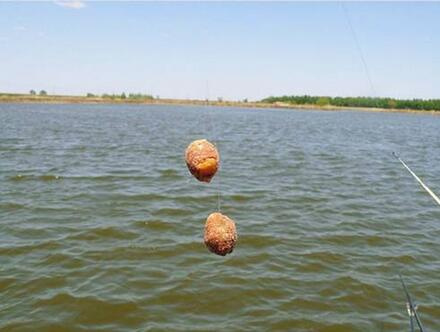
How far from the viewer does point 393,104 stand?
121812 mm

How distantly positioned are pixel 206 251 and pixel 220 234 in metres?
5.48

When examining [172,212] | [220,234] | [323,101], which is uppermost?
[323,101]

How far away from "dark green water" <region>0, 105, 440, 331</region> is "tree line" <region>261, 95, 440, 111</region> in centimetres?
9838

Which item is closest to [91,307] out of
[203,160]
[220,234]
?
[220,234]

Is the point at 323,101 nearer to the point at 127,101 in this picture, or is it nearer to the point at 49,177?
the point at 127,101

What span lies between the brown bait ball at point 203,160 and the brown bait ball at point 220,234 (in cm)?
36

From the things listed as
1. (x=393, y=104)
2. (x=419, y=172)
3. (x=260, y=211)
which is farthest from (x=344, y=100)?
(x=260, y=211)

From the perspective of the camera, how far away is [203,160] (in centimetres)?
324

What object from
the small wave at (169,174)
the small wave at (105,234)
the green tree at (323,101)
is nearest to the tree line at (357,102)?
the green tree at (323,101)

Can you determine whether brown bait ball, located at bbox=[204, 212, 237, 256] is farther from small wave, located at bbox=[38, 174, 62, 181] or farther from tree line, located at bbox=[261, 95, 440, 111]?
tree line, located at bbox=[261, 95, 440, 111]

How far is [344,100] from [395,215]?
13391 centimetres

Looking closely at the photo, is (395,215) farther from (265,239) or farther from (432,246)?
(265,239)

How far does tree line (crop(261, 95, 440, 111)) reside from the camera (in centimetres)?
12004

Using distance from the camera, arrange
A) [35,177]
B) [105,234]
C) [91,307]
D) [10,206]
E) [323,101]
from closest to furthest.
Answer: [91,307]
[105,234]
[10,206]
[35,177]
[323,101]
